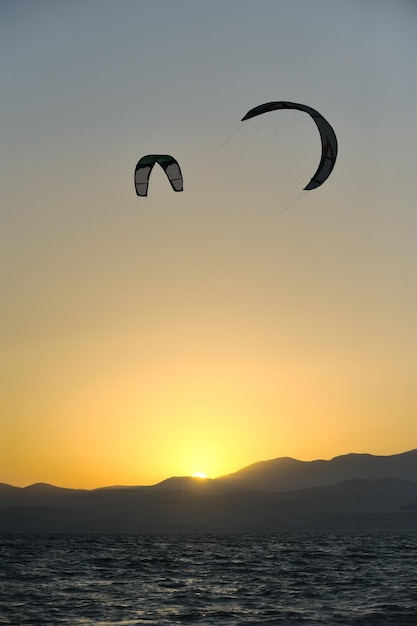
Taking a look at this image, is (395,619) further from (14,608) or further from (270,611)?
(14,608)

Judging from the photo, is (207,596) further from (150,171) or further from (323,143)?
(323,143)

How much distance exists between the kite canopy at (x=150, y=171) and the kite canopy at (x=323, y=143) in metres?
3.94

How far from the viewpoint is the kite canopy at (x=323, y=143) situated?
29.2 meters

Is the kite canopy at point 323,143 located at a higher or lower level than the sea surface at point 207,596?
higher

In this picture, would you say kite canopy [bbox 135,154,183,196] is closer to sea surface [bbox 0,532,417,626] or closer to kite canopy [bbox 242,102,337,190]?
kite canopy [bbox 242,102,337,190]

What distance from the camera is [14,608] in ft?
95.0

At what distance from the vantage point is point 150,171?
105 ft

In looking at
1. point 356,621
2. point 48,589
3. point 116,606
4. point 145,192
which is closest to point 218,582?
point 48,589

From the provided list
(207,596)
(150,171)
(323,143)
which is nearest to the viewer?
(323,143)

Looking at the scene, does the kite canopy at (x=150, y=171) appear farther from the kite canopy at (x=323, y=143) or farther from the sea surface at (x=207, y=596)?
the sea surface at (x=207, y=596)

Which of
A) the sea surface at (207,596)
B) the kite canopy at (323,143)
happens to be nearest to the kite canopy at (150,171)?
the kite canopy at (323,143)

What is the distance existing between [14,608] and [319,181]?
52.0 ft

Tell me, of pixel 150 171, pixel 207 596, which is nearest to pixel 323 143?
pixel 150 171

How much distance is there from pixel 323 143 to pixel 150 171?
5879 mm
